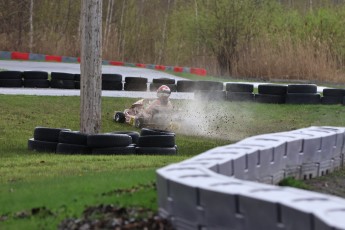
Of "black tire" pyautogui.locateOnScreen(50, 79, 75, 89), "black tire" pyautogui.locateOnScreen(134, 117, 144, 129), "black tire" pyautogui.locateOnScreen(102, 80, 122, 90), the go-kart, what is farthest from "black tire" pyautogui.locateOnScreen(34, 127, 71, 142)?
"black tire" pyautogui.locateOnScreen(102, 80, 122, 90)

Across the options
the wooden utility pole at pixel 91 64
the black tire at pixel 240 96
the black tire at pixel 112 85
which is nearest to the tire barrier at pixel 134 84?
the black tire at pixel 112 85

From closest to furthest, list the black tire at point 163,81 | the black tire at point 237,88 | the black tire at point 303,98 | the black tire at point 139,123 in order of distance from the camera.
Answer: the black tire at point 139,123, the black tire at point 303,98, the black tire at point 237,88, the black tire at point 163,81

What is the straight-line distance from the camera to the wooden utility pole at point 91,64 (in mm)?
15445

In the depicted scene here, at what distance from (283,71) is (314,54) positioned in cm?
142

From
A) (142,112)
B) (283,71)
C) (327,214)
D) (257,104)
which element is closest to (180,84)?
(257,104)

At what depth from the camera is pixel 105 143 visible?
536 inches

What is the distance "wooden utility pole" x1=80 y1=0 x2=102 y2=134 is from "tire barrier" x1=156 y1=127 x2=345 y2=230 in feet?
24.3

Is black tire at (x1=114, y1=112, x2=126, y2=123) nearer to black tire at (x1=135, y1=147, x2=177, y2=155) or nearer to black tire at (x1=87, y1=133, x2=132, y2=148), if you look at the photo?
black tire at (x1=135, y1=147, x2=177, y2=155)

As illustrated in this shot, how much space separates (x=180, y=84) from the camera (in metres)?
27.0

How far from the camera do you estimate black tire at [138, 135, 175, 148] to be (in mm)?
13844

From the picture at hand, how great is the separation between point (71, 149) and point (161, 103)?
245 inches

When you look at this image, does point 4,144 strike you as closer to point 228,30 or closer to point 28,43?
point 228,30

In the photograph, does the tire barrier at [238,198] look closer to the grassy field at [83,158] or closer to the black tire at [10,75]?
the grassy field at [83,158]

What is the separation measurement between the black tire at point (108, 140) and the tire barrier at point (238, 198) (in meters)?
5.22
